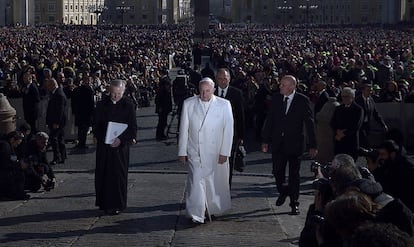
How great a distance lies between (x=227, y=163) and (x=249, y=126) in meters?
10.3

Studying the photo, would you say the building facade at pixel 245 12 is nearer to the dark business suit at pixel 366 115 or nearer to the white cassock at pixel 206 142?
the dark business suit at pixel 366 115

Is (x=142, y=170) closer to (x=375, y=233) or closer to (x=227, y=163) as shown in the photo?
(x=227, y=163)

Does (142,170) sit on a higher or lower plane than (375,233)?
lower

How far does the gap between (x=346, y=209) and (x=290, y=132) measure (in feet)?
17.0

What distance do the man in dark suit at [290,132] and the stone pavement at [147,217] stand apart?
0.33 meters

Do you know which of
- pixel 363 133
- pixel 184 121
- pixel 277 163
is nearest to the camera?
pixel 184 121

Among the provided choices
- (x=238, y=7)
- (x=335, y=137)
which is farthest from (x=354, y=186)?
(x=238, y=7)

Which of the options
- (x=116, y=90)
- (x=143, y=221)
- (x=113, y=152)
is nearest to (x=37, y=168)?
(x=113, y=152)

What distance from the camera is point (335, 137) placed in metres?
11.8

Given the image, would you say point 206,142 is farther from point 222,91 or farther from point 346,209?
point 346,209

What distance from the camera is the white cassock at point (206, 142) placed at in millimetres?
9508

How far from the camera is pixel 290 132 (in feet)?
33.1

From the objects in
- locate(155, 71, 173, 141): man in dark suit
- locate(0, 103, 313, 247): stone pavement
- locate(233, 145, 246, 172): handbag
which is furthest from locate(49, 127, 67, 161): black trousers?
locate(233, 145, 246, 172): handbag

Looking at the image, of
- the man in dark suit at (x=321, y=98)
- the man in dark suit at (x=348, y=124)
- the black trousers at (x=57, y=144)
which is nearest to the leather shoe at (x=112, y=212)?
the man in dark suit at (x=348, y=124)
